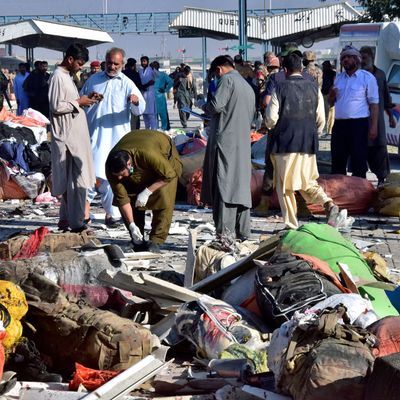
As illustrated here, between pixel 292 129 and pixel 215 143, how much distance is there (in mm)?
1056

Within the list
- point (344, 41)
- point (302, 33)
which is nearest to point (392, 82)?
point (344, 41)

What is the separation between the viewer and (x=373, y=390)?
4613mm

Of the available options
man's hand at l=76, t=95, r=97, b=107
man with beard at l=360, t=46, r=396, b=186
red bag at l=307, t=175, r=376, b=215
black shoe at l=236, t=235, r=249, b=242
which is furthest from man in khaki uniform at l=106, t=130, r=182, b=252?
man with beard at l=360, t=46, r=396, b=186

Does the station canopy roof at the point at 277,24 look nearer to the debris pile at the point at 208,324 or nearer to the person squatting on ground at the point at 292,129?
the person squatting on ground at the point at 292,129

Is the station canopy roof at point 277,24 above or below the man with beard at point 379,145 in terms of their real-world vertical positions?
above

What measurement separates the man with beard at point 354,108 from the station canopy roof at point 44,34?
69.9 ft

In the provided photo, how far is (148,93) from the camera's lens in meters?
20.7

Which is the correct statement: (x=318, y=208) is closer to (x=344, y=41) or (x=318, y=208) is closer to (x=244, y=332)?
(x=244, y=332)

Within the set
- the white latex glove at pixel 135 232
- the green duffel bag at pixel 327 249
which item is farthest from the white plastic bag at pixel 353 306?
the white latex glove at pixel 135 232

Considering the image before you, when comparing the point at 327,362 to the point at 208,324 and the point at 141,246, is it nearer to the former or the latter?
the point at 208,324

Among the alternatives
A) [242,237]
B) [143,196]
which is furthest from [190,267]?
[242,237]

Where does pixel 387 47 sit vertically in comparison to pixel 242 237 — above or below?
above

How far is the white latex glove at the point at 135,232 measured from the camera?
8.71 metres

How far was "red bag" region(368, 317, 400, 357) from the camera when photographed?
5.23m
